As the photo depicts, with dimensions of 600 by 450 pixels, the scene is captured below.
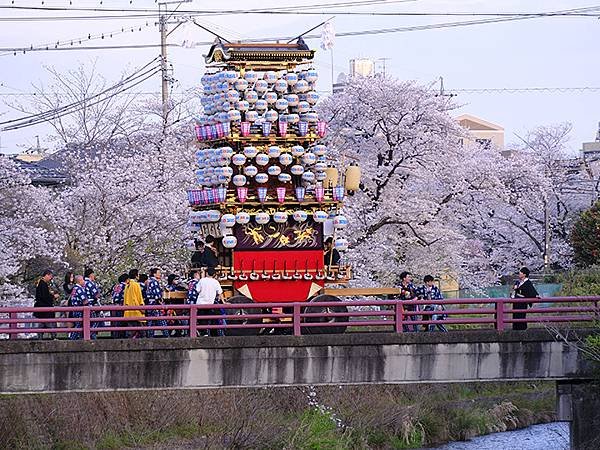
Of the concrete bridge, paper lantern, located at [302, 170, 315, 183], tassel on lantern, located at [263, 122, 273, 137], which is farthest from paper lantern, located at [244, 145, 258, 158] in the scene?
the concrete bridge

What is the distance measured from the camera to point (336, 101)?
151 feet

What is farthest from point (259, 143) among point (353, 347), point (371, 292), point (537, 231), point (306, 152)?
point (537, 231)

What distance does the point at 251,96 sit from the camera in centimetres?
2892

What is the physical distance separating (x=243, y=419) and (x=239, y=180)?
7.27 metres

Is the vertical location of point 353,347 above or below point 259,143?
below

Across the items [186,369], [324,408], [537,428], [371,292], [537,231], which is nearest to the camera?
[186,369]

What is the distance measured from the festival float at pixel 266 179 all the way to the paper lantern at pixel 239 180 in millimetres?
23

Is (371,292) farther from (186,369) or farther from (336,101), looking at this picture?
(336,101)

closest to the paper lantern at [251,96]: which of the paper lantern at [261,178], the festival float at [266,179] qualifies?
the festival float at [266,179]

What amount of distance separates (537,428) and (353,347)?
699 inches

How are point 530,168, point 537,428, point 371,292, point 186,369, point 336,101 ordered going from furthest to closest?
point 530,168, point 336,101, point 537,428, point 371,292, point 186,369

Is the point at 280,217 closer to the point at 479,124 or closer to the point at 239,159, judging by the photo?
the point at 239,159

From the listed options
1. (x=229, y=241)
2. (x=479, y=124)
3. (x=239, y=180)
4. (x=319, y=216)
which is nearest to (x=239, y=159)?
(x=239, y=180)

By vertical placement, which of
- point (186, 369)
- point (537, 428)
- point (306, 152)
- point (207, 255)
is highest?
point (306, 152)
